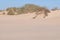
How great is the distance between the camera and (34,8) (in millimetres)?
9891

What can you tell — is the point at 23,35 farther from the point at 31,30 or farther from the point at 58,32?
the point at 58,32

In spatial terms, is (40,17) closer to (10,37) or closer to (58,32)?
(58,32)

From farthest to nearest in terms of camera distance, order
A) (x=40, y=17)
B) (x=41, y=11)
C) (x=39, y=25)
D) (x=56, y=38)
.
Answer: (x=41, y=11), (x=40, y=17), (x=39, y=25), (x=56, y=38)

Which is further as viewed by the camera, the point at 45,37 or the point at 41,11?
the point at 41,11

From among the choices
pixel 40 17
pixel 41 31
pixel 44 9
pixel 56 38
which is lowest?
pixel 56 38

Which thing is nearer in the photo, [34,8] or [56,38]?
[56,38]

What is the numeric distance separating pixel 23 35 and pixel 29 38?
343 mm

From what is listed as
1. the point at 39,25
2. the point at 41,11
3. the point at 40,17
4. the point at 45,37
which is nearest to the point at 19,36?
the point at 45,37

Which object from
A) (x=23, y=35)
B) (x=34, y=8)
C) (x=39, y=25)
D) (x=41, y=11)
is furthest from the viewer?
(x=34, y=8)

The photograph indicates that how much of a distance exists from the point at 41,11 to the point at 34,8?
48.3 inches

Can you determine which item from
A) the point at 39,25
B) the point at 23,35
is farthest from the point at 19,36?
the point at 39,25

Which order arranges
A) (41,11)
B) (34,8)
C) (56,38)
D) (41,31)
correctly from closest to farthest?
(56,38), (41,31), (41,11), (34,8)

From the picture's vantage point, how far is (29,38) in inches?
194

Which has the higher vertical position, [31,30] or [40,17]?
[40,17]
